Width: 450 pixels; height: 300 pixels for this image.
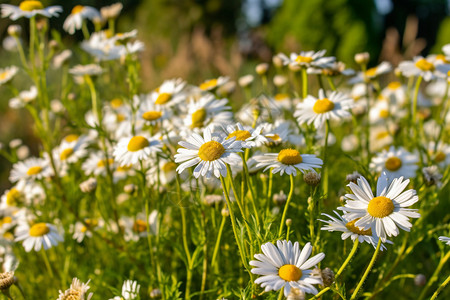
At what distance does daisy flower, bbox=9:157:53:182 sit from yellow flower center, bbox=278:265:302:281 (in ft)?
5.42

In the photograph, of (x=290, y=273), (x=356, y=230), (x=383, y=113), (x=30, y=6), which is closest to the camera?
(x=290, y=273)

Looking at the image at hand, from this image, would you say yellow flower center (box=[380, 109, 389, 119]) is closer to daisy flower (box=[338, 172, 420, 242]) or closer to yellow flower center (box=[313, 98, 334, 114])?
yellow flower center (box=[313, 98, 334, 114])

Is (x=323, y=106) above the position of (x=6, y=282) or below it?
above

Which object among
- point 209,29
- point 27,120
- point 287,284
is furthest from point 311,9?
point 287,284

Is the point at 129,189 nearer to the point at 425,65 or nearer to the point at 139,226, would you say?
the point at 139,226

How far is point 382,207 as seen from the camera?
1188 mm

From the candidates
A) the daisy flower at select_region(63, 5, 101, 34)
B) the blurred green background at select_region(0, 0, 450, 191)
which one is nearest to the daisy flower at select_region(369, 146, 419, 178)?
the daisy flower at select_region(63, 5, 101, 34)

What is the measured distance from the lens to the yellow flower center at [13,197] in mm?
2332

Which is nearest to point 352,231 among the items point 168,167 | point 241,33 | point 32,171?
point 168,167

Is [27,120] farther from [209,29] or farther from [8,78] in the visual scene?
[209,29]

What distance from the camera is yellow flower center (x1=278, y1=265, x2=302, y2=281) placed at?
1.08m

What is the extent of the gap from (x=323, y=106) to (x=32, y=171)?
1.57 meters

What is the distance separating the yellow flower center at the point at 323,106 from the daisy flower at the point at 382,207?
62 cm

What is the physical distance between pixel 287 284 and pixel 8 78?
7.12 feet
